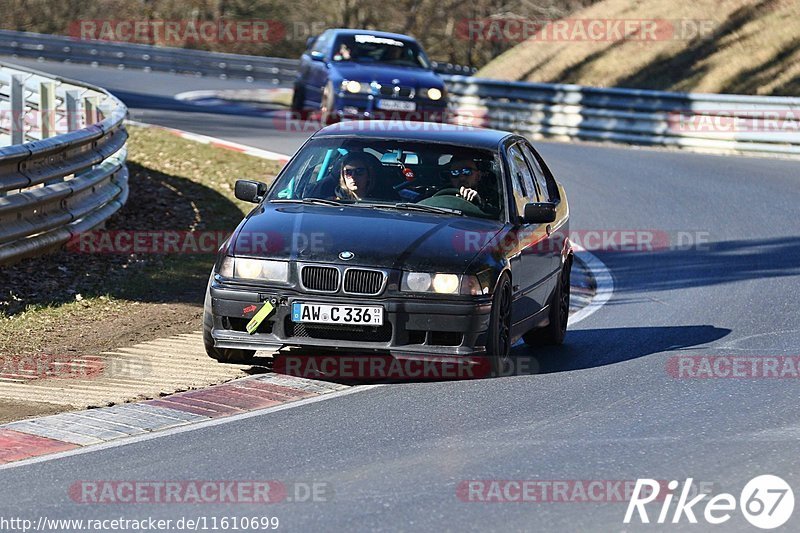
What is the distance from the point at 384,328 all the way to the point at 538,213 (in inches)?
63.3

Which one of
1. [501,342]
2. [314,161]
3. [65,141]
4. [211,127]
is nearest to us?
[501,342]

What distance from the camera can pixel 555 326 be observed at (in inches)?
405

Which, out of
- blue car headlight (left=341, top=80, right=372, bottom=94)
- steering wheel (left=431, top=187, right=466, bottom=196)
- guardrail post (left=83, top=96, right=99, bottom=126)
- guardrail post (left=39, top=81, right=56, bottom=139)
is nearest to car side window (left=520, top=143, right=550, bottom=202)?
steering wheel (left=431, top=187, right=466, bottom=196)

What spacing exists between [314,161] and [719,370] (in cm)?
301

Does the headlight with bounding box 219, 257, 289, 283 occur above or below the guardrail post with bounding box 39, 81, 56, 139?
above

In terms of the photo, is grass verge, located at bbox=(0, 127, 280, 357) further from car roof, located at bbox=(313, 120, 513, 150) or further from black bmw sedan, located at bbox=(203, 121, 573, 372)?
car roof, located at bbox=(313, 120, 513, 150)

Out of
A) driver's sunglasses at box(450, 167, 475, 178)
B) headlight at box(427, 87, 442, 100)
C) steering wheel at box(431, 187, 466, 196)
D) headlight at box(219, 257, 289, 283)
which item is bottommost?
headlight at box(427, 87, 442, 100)

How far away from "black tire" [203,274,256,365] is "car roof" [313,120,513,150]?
69.9 inches

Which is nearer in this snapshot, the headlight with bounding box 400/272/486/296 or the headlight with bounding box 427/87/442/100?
the headlight with bounding box 400/272/486/296

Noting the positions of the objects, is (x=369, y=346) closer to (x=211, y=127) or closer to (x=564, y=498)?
(x=564, y=498)

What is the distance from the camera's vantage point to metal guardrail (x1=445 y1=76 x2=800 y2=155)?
81.2 feet

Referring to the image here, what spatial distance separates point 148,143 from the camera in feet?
70.5

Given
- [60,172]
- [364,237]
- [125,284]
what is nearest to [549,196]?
[364,237]

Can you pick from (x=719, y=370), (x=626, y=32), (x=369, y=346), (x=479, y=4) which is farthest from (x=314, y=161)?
(x=479, y=4)
